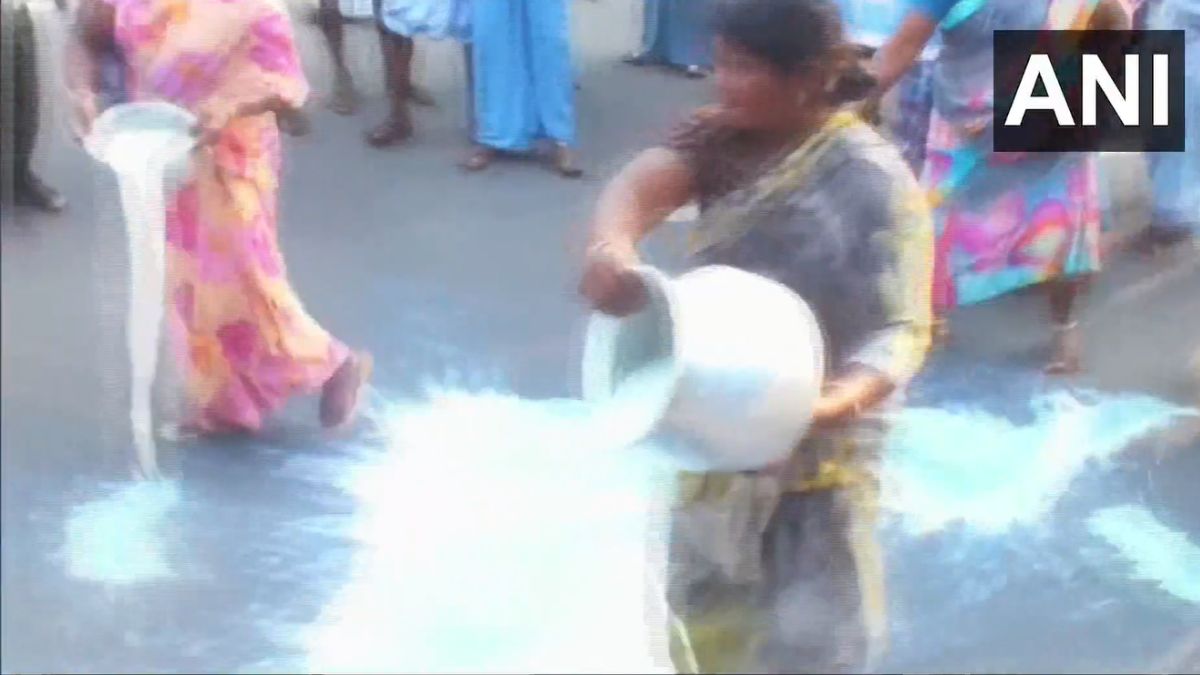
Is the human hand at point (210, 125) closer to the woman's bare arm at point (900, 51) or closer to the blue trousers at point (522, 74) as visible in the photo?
the blue trousers at point (522, 74)

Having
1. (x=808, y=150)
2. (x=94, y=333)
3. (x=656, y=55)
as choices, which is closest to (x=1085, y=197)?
(x=808, y=150)

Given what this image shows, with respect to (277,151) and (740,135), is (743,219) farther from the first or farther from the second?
(277,151)

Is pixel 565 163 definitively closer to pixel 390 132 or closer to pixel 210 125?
pixel 390 132

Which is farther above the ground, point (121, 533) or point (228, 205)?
point (228, 205)

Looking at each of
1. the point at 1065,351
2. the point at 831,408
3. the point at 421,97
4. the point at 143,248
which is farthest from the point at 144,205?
the point at 1065,351

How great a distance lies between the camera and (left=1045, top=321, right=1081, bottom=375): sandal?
1.27 m

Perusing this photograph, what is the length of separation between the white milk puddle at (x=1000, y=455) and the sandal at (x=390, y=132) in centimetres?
53

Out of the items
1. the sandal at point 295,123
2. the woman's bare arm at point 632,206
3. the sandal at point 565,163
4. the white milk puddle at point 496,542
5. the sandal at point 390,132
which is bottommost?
the white milk puddle at point 496,542

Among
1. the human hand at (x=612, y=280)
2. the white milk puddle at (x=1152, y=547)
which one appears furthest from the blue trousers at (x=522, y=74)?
the white milk puddle at (x=1152, y=547)

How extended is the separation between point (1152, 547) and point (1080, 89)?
0.47 meters

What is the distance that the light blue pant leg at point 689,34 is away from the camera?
1.13 m

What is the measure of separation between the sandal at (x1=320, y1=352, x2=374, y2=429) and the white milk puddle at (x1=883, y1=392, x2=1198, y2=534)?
0.49 metres

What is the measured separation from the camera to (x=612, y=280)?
114 centimetres

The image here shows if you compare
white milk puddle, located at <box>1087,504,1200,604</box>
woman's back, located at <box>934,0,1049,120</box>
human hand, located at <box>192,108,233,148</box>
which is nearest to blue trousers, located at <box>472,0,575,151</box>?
human hand, located at <box>192,108,233,148</box>
